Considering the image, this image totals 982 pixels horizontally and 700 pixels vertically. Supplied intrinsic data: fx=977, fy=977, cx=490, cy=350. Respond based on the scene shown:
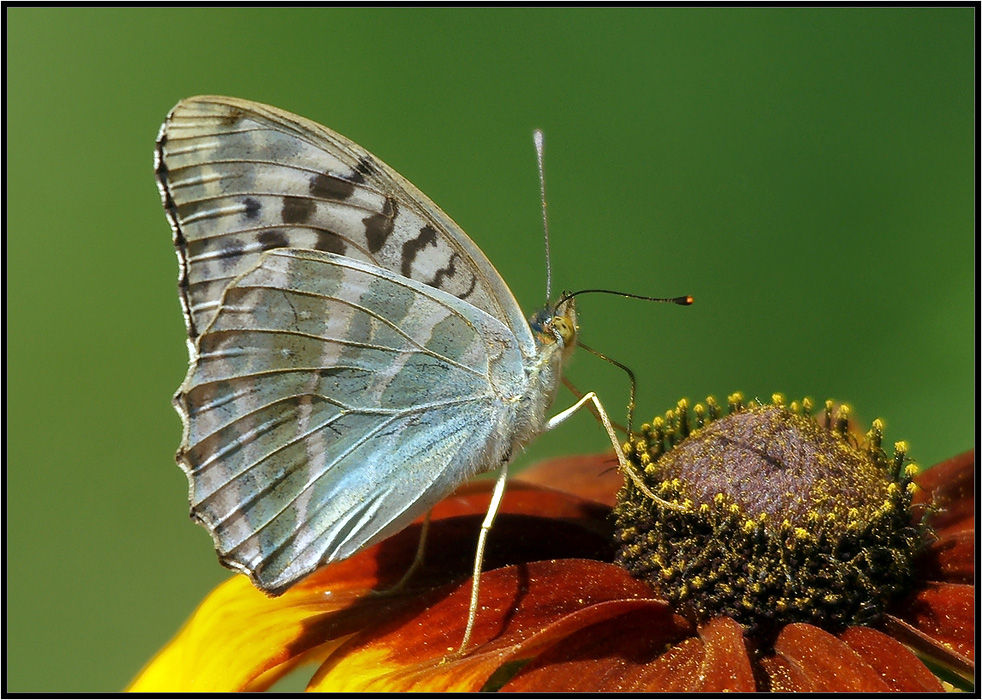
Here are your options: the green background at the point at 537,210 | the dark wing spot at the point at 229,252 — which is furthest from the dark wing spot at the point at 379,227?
the green background at the point at 537,210

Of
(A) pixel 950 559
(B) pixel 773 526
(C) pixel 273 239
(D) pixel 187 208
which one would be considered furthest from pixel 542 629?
(D) pixel 187 208

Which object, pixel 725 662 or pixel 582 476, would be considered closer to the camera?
pixel 725 662

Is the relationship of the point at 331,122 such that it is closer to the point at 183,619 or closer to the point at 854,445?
the point at 183,619

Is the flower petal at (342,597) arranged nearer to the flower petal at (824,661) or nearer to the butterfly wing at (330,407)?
the butterfly wing at (330,407)

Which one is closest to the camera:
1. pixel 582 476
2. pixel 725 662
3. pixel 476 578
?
pixel 725 662

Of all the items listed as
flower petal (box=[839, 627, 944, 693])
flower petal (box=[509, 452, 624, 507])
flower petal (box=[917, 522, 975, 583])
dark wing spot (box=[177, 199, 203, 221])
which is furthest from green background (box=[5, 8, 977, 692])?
dark wing spot (box=[177, 199, 203, 221])

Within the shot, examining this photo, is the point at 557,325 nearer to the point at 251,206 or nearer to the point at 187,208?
the point at 251,206
